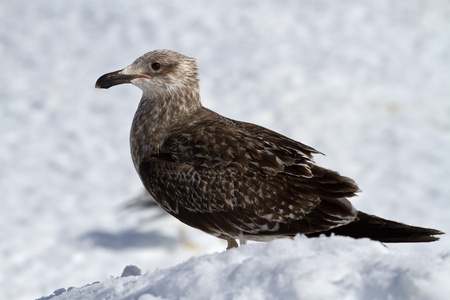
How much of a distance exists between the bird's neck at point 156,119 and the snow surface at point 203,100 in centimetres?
313

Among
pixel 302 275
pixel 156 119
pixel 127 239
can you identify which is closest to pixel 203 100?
pixel 127 239

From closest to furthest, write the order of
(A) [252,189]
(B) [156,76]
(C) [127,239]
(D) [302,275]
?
1. (D) [302,275]
2. (A) [252,189]
3. (B) [156,76]
4. (C) [127,239]

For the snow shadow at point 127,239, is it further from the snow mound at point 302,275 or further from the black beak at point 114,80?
the snow mound at point 302,275

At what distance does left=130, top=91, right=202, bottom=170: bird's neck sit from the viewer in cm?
668

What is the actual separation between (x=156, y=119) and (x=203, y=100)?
13.9 meters

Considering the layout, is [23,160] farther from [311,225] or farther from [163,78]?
[311,225]

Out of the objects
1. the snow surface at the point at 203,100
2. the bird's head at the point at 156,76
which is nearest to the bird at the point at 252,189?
the bird's head at the point at 156,76

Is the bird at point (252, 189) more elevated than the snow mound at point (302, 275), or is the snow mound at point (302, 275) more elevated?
the bird at point (252, 189)

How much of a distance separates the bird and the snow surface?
11.3ft

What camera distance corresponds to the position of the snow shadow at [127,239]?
15.3 meters

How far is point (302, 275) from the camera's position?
3.80 meters

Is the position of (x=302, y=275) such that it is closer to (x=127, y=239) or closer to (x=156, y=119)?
(x=156, y=119)

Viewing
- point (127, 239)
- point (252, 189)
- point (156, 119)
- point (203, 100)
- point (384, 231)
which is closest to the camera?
point (384, 231)

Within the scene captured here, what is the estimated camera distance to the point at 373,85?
21.2 metres
